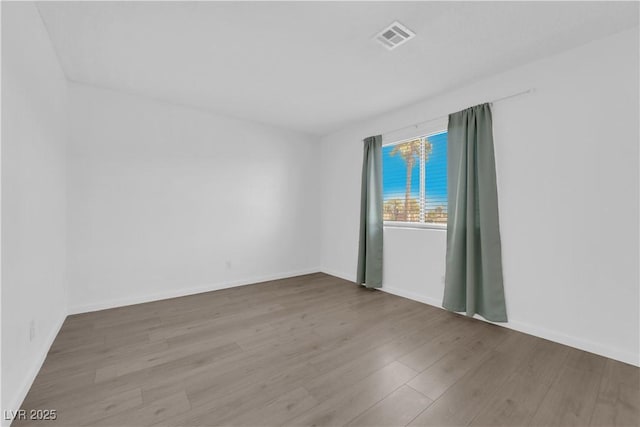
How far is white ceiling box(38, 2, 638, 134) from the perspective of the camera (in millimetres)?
1924

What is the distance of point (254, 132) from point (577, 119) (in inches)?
153

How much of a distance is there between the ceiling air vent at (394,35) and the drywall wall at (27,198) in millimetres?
2358

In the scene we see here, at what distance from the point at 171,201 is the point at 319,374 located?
292 cm

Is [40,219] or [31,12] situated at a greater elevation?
[31,12]

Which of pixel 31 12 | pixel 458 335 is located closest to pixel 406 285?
pixel 458 335

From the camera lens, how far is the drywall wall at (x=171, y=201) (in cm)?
311

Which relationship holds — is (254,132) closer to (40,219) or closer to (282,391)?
(40,219)

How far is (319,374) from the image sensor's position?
76.2 inches

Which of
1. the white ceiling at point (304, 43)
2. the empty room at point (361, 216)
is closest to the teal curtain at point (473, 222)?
the empty room at point (361, 216)

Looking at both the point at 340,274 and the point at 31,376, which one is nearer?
the point at 31,376

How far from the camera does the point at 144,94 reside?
10.9 feet

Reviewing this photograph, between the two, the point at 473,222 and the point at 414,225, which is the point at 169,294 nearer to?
the point at 414,225

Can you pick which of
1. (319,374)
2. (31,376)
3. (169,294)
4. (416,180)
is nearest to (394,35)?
(416,180)

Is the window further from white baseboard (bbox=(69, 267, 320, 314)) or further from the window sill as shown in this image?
white baseboard (bbox=(69, 267, 320, 314))
